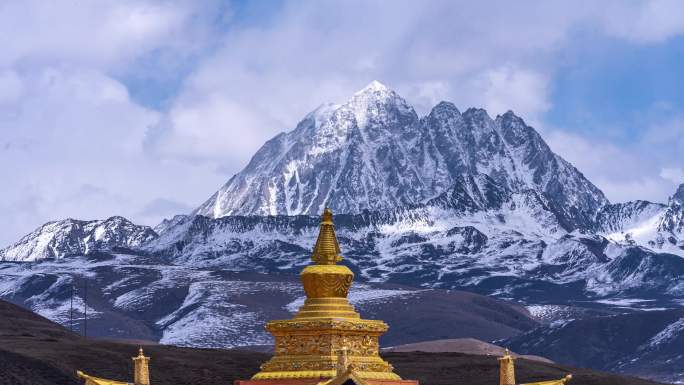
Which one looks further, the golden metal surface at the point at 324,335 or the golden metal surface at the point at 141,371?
the golden metal surface at the point at 324,335

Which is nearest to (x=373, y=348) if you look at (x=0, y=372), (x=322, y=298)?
(x=322, y=298)

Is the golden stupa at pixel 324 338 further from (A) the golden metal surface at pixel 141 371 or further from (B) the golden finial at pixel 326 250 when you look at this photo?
(A) the golden metal surface at pixel 141 371

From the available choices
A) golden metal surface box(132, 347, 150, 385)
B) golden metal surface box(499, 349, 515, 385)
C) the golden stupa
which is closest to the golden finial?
the golden stupa

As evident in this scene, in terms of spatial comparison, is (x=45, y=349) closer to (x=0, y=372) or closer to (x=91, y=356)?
(x=91, y=356)

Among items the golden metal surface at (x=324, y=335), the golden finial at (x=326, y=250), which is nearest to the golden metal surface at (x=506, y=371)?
the golden metal surface at (x=324, y=335)

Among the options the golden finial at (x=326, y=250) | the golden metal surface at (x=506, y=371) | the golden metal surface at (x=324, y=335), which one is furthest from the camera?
the golden finial at (x=326, y=250)

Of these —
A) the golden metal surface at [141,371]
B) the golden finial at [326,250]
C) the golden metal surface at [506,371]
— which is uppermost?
the golden finial at [326,250]

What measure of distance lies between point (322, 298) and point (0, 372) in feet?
368

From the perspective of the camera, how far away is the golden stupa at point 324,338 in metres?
41.4

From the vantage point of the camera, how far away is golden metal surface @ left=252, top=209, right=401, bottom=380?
41.5 metres

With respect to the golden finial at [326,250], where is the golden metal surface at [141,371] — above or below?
below

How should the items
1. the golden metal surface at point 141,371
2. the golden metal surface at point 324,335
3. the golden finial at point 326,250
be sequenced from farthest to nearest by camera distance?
the golden finial at point 326,250 → the golden metal surface at point 324,335 → the golden metal surface at point 141,371

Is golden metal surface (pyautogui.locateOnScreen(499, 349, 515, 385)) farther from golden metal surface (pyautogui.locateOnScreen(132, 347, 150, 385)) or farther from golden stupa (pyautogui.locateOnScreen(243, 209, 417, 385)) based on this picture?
golden metal surface (pyautogui.locateOnScreen(132, 347, 150, 385))

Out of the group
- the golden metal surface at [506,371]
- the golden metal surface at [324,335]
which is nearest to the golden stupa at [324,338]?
the golden metal surface at [324,335]
